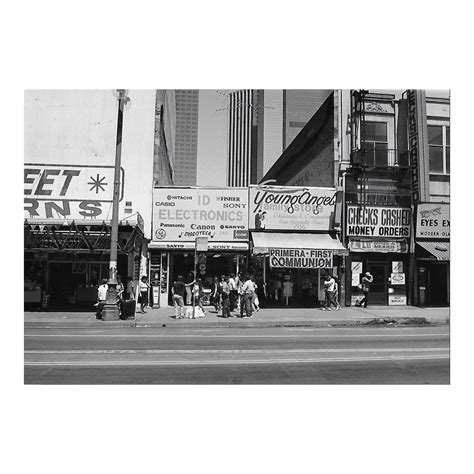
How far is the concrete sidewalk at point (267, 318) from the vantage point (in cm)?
1514

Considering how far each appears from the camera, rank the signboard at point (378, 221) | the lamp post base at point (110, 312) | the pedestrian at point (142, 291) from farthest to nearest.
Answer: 1. the signboard at point (378, 221)
2. the pedestrian at point (142, 291)
3. the lamp post base at point (110, 312)

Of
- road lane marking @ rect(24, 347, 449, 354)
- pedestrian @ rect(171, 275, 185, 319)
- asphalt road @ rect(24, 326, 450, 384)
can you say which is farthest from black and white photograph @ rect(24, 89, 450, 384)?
road lane marking @ rect(24, 347, 449, 354)

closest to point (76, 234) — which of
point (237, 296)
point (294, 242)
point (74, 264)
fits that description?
point (74, 264)

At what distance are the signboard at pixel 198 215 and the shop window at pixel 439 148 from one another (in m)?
8.58

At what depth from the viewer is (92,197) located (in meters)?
19.7

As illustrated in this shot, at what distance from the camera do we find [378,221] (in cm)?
2078

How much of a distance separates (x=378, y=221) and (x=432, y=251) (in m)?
2.63

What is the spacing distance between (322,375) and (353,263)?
13535mm

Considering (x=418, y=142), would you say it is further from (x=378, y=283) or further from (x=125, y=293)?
(x=125, y=293)

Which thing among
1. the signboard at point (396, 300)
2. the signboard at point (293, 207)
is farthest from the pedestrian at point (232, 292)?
the signboard at point (396, 300)

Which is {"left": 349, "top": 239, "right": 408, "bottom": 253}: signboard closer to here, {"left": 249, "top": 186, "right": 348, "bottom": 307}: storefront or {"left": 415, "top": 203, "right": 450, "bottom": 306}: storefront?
{"left": 415, "top": 203, "right": 450, "bottom": 306}: storefront

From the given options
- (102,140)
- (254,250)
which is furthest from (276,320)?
(102,140)

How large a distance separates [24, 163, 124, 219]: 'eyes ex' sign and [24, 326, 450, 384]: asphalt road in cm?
703

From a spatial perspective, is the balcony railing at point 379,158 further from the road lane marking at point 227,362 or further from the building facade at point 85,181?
the road lane marking at point 227,362
